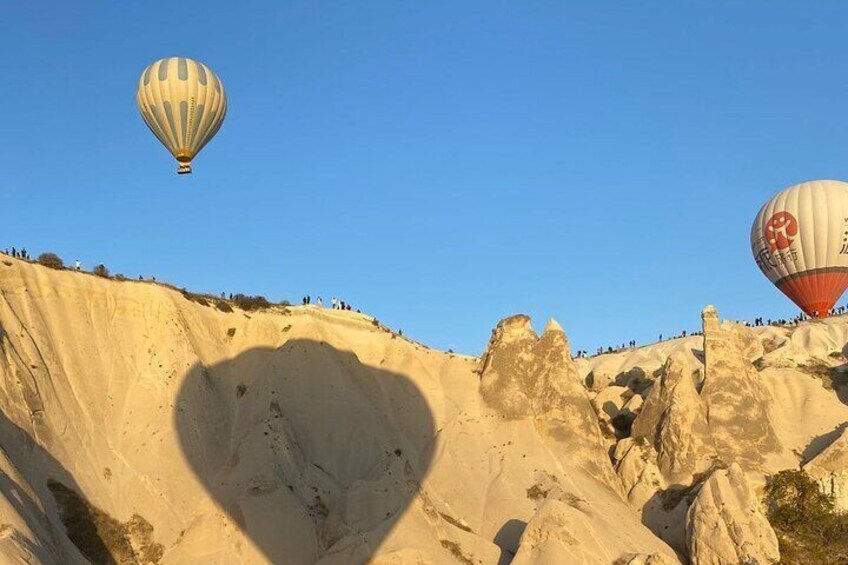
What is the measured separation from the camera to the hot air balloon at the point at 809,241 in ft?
242

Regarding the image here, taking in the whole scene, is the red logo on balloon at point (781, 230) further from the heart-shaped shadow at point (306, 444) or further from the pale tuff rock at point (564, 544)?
the pale tuff rock at point (564, 544)

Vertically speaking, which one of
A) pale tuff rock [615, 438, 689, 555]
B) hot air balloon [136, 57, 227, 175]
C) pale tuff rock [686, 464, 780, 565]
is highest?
hot air balloon [136, 57, 227, 175]

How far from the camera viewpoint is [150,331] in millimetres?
45375

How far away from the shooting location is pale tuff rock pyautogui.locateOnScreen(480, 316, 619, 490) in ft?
157

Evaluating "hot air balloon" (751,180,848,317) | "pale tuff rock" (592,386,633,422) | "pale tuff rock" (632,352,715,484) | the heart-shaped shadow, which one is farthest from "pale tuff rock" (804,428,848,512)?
"hot air balloon" (751,180,848,317)

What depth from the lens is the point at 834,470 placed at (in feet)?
151

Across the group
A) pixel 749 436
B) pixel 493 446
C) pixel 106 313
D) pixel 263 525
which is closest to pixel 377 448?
pixel 493 446

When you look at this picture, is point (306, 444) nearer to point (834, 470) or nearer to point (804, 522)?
point (804, 522)

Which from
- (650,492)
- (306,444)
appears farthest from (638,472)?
(306,444)

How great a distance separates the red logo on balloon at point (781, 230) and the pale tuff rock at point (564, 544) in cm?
4359

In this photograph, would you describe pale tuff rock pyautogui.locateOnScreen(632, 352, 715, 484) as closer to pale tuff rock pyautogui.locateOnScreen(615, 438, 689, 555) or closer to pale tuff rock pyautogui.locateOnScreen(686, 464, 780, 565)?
pale tuff rock pyautogui.locateOnScreen(615, 438, 689, 555)

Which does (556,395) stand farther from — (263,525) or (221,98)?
(221,98)

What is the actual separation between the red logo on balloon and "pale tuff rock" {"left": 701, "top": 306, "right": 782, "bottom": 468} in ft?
85.5

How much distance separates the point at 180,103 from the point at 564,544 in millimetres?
24999
